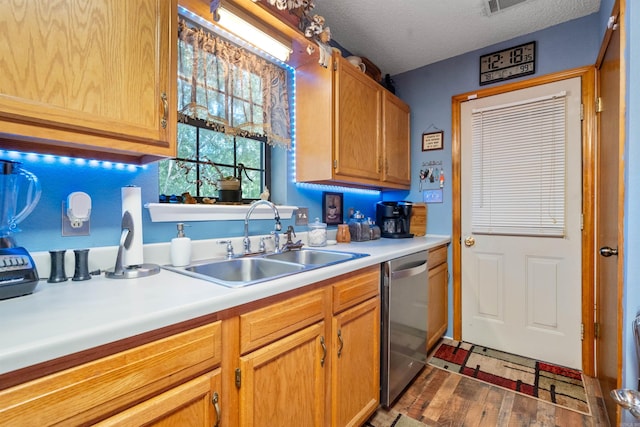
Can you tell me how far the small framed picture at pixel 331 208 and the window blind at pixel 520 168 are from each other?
3.76 ft

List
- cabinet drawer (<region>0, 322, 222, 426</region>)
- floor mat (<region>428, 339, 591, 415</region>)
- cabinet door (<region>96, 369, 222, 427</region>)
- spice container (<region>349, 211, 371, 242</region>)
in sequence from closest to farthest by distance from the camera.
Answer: cabinet drawer (<region>0, 322, 222, 426</region>)
cabinet door (<region>96, 369, 222, 427</region>)
floor mat (<region>428, 339, 591, 415</region>)
spice container (<region>349, 211, 371, 242</region>)

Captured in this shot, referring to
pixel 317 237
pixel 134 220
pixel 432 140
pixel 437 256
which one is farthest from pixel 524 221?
pixel 134 220

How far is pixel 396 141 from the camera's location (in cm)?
261

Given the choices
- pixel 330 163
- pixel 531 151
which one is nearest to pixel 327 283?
pixel 330 163

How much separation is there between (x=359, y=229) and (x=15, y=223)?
193 centimetres

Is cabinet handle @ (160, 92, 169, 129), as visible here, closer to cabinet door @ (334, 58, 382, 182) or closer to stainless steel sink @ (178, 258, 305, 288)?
stainless steel sink @ (178, 258, 305, 288)

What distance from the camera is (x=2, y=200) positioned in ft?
3.08

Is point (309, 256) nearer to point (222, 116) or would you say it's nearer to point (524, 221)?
point (222, 116)

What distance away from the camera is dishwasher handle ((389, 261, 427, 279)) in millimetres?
1709

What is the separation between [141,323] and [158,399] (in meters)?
0.21

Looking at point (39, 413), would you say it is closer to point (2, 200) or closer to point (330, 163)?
point (2, 200)

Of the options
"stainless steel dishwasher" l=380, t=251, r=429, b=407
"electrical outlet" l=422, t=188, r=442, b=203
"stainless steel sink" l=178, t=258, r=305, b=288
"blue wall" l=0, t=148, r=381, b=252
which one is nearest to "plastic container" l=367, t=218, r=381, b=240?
"stainless steel dishwasher" l=380, t=251, r=429, b=407

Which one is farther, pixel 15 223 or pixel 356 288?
pixel 356 288

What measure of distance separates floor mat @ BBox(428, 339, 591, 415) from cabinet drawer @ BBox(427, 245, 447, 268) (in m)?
0.73
